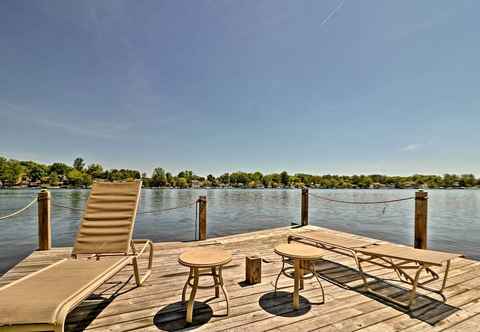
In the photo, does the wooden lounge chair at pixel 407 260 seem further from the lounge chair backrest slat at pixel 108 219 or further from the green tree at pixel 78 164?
the green tree at pixel 78 164

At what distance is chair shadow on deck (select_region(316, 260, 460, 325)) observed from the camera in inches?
80.6

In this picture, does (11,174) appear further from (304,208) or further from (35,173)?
(304,208)

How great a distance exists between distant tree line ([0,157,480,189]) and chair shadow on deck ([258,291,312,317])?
58.1m

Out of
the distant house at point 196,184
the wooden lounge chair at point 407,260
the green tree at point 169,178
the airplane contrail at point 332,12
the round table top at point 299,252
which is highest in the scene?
the airplane contrail at point 332,12

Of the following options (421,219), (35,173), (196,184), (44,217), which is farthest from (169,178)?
(421,219)

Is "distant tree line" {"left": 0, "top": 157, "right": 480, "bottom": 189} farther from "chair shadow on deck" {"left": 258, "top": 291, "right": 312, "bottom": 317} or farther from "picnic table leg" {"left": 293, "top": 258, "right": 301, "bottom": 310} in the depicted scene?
"picnic table leg" {"left": 293, "top": 258, "right": 301, "bottom": 310}

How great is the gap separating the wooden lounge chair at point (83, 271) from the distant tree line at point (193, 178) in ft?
186

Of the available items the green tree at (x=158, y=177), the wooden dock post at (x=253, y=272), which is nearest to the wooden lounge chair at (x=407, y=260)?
the wooden dock post at (x=253, y=272)

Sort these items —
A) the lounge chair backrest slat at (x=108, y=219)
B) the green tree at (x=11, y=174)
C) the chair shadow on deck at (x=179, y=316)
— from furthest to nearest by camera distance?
the green tree at (x=11, y=174)
the lounge chair backrest slat at (x=108, y=219)
the chair shadow on deck at (x=179, y=316)

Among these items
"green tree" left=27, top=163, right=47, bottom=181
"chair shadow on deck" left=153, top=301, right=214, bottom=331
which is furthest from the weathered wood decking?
"green tree" left=27, top=163, right=47, bottom=181

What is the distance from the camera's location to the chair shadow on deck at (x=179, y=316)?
6.00 feet

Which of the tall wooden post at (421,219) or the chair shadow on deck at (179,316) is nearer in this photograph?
the chair shadow on deck at (179,316)

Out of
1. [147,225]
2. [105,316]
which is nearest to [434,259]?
[105,316]

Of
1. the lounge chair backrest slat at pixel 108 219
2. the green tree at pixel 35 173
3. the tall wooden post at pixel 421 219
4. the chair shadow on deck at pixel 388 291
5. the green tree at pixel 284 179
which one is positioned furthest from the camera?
the green tree at pixel 284 179
